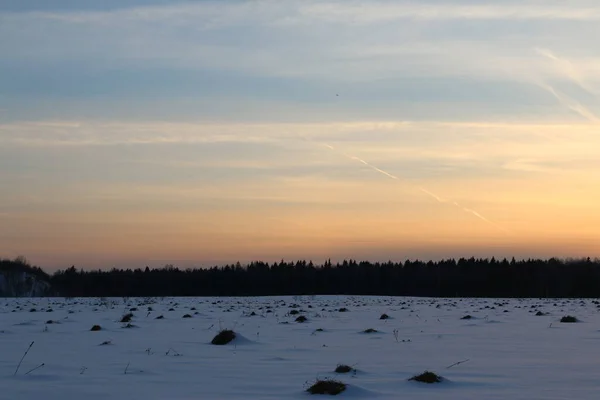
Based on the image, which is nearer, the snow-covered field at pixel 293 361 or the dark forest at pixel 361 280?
the snow-covered field at pixel 293 361

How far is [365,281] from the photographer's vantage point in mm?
123938

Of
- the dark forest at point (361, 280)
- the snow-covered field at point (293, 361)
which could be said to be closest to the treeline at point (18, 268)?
the dark forest at point (361, 280)

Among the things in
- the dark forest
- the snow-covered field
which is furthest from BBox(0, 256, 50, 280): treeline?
the snow-covered field

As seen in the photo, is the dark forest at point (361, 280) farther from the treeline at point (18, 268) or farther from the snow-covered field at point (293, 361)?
the snow-covered field at point (293, 361)

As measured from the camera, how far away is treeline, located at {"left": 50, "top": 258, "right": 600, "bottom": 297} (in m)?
106

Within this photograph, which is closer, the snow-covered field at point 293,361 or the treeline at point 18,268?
the snow-covered field at point 293,361

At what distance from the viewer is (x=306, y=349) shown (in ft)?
50.9

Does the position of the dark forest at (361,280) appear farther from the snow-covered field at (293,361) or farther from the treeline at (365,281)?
the snow-covered field at (293,361)

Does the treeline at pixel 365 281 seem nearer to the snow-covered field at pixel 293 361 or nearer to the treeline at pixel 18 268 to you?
the treeline at pixel 18 268

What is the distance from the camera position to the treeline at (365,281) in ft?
348

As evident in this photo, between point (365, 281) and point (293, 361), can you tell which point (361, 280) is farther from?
point (293, 361)

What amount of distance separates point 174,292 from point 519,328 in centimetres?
9955

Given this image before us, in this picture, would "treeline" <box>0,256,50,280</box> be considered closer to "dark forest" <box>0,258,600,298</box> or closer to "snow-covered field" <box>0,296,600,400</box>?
"dark forest" <box>0,258,600,298</box>

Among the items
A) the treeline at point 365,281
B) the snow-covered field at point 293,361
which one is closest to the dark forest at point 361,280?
the treeline at point 365,281
